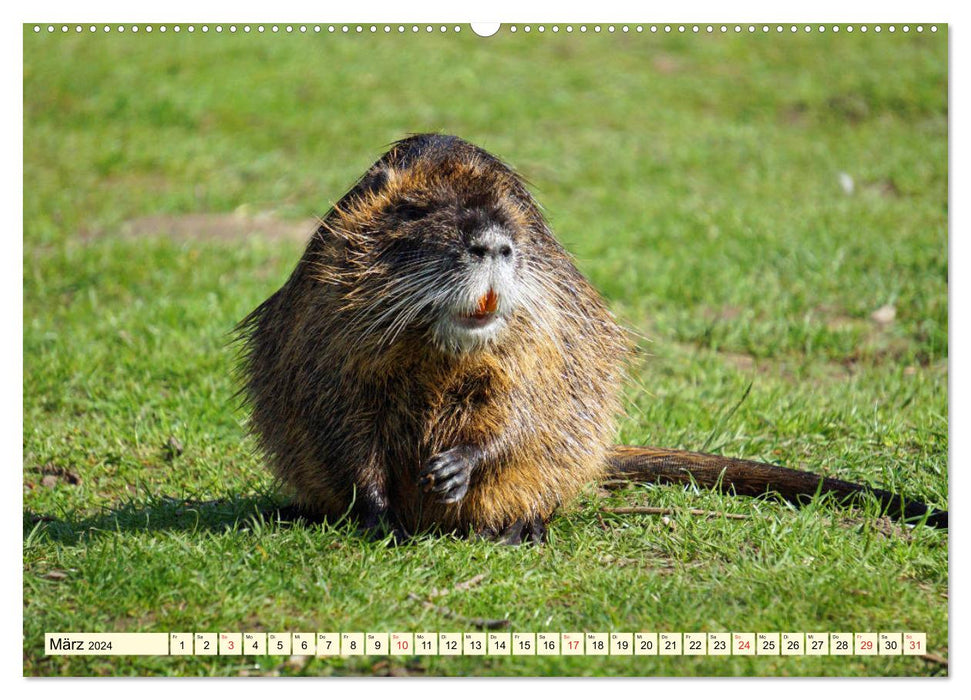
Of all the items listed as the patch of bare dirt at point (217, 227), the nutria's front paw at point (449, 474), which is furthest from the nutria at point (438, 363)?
the patch of bare dirt at point (217, 227)

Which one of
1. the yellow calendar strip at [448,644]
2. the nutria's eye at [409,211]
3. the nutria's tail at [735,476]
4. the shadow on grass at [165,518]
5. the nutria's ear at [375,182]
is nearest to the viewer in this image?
the yellow calendar strip at [448,644]

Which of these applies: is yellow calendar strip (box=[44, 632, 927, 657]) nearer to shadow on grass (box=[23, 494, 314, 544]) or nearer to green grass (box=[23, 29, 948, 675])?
green grass (box=[23, 29, 948, 675])

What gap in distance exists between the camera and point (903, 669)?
300 centimetres

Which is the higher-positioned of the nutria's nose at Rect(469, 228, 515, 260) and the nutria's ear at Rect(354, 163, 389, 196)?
the nutria's ear at Rect(354, 163, 389, 196)

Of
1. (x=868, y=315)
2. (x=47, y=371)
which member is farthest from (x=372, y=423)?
(x=868, y=315)

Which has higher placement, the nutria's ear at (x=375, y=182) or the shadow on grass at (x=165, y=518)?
the nutria's ear at (x=375, y=182)

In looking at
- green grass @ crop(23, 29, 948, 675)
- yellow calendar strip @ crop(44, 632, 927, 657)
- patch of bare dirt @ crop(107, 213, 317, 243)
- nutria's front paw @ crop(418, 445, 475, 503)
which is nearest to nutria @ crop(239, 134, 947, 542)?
nutria's front paw @ crop(418, 445, 475, 503)

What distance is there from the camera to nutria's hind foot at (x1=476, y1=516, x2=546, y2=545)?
3.77m

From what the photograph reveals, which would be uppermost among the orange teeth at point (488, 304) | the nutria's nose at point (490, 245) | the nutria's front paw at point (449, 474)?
the nutria's nose at point (490, 245)

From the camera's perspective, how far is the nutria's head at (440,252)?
3225 millimetres

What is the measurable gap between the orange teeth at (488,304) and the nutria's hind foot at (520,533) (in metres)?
0.79

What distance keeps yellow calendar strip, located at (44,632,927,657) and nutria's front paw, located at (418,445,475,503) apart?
588mm

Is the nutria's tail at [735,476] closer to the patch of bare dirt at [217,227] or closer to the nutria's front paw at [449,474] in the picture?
the nutria's front paw at [449,474]

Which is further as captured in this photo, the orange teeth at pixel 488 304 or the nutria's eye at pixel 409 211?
the nutria's eye at pixel 409 211
